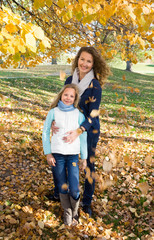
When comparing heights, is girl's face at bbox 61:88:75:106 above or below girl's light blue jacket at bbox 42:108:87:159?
above

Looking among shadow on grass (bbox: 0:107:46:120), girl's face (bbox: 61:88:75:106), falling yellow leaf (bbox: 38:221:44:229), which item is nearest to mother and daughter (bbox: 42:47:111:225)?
girl's face (bbox: 61:88:75:106)

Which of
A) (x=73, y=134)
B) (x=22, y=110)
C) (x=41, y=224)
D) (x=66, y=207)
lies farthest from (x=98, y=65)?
(x=22, y=110)

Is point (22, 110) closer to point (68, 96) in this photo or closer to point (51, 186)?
point (51, 186)

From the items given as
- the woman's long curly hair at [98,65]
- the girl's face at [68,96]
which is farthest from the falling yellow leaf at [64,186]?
the woman's long curly hair at [98,65]

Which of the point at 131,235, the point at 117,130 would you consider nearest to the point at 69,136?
the point at 131,235

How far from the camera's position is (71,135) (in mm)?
2520

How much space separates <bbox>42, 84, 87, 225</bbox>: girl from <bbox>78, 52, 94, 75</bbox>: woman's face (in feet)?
0.89

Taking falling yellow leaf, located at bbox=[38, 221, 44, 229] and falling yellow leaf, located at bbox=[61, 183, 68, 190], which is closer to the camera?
Answer: falling yellow leaf, located at bbox=[61, 183, 68, 190]

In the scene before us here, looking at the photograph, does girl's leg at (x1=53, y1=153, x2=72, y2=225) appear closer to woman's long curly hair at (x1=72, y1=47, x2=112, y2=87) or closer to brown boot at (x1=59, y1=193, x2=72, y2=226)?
brown boot at (x1=59, y1=193, x2=72, y2=226)

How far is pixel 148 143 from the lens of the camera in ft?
21.5

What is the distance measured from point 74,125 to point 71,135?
141 mm

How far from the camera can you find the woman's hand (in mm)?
2518

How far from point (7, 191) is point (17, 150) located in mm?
1387

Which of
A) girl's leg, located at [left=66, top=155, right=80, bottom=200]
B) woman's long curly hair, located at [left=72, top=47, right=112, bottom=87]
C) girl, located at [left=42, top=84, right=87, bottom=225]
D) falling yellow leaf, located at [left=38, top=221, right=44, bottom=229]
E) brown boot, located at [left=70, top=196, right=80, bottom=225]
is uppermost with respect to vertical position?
woman's long curly hair, located at [left=72, top=47, right=112, bottom=87]
